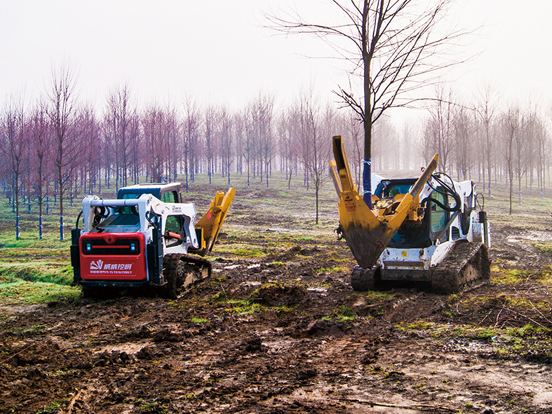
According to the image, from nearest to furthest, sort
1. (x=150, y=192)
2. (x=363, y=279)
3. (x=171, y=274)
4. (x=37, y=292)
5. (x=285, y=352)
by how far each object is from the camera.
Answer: (x=285, y=352) → (x=171, y=274) → (x=363, y=279) → (x=37, y=292) → (x=150, y=192)

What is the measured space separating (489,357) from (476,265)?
583 centimetres

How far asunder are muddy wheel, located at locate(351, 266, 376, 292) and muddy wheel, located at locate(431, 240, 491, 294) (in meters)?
1.22

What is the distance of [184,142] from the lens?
44.8 metres

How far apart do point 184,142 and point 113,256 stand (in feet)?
120

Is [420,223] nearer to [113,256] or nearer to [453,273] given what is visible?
[453,273]

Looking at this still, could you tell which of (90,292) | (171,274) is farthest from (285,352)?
(90,292)

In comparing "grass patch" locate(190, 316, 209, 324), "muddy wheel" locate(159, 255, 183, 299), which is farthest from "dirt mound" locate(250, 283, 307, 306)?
"muddy wheel" locate(159, 255, 183, 299)

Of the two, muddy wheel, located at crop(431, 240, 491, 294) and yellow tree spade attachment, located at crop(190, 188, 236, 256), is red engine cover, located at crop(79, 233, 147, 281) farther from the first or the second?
muddy wheel, located at crop(431, 240, 491, 294)

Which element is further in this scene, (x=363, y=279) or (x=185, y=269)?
(x=185, y=269)

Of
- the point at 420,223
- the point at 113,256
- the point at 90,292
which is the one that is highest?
the point at 420,223

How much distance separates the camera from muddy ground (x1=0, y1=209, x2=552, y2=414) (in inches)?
186

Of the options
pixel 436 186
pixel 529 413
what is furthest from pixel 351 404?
pixel 436 186

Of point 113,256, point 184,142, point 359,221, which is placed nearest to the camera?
point 359,221

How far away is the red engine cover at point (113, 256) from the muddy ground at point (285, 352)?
0.66 m
